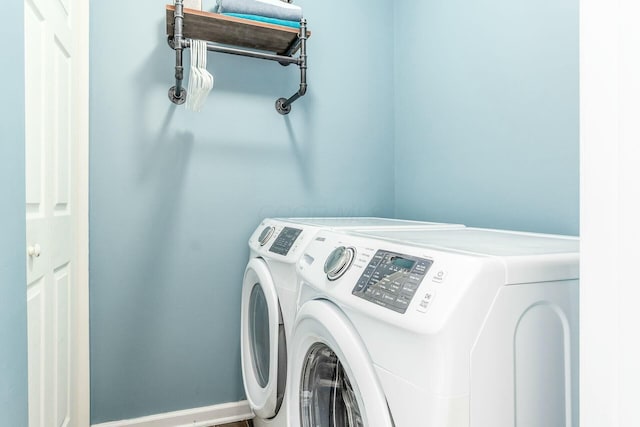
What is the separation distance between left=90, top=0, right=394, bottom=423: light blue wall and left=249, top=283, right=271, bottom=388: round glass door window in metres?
0.20

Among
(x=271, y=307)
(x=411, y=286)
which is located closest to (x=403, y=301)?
(x=411, y=286)

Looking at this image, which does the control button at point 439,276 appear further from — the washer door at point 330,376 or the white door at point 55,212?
the white door at point 55,212

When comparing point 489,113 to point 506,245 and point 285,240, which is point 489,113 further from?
point 285,240

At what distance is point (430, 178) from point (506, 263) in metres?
1.17

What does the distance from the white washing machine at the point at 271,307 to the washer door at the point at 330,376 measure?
176mm

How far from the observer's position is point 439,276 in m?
0.64

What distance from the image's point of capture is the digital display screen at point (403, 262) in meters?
0.71

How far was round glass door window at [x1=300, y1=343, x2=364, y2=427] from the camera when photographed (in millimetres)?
946

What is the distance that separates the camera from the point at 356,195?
1981 millimetres

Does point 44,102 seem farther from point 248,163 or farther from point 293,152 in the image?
point 293,152

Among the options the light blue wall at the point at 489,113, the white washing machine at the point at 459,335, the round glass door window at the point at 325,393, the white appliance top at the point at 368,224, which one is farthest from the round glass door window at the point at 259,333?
the light blue wall at the point at 489,113

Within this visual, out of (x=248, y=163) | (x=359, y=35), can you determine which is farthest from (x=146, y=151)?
(x=359, y=35)

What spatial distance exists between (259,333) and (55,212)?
81 cm
